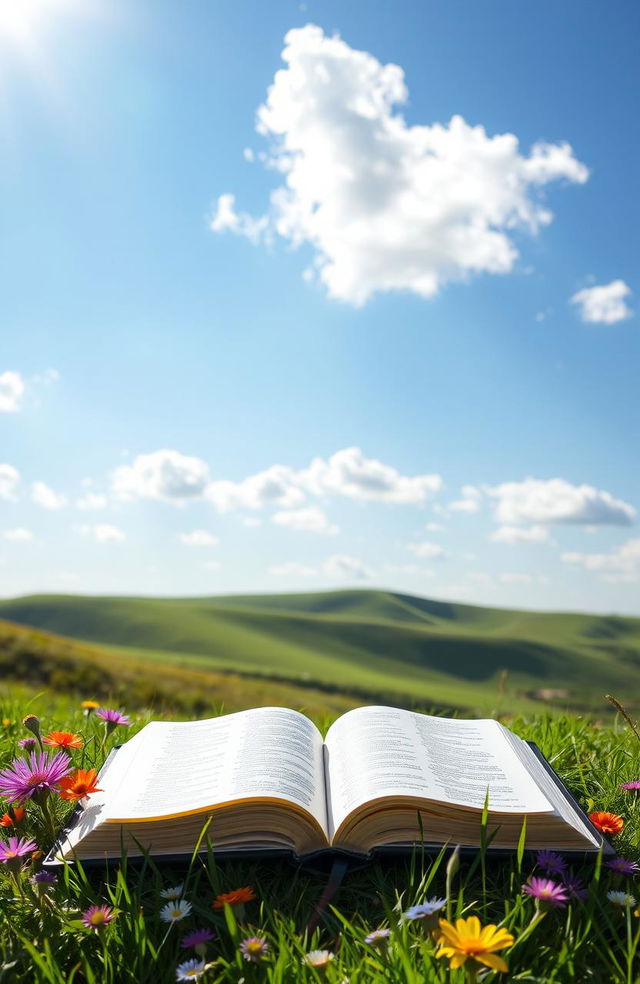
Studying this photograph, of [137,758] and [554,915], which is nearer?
[554,915]

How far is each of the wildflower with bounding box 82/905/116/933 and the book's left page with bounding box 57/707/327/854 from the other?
Result: 10.6 inches

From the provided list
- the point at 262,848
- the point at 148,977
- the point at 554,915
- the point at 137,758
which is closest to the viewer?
the point at 148,977

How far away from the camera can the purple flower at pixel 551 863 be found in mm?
2076

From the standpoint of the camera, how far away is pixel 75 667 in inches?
901

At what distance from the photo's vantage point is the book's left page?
2.14m

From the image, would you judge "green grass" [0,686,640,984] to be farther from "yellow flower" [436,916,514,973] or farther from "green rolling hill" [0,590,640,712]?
"green rolling hill" [0,590,640,712]

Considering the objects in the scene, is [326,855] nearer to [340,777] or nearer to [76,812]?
[340,777]

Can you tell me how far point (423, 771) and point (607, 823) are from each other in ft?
1.97

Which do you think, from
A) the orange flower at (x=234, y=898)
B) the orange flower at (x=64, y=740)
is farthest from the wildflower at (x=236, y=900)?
the orange flower at (x=64, y=740)

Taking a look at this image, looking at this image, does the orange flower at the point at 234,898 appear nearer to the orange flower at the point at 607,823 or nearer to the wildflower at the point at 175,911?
the wildflower at the point at 175,911

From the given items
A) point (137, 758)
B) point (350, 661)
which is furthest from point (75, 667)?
point (350, 661)

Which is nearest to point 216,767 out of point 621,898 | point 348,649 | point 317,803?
point 317,803

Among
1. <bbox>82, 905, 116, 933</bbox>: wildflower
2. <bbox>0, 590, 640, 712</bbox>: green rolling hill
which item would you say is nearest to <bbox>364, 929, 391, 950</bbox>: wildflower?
<bbox>82, 905, 116, 933</bbox>: wildflower

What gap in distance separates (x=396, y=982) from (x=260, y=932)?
36cm
